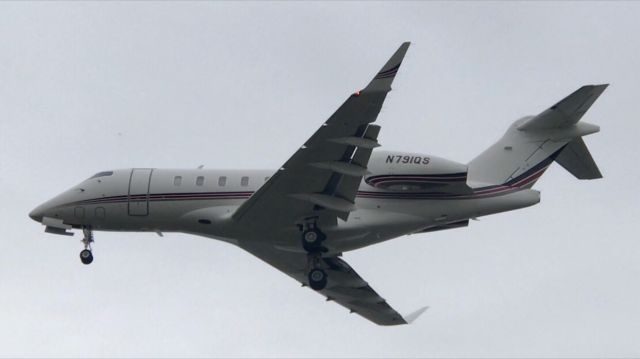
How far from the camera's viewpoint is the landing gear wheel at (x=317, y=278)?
4191cm

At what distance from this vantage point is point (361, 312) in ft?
155

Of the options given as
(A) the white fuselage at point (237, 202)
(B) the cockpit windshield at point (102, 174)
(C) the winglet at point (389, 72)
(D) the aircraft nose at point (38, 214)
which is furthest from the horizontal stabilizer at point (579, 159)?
(D) the aircraft nose at point (38, 214)

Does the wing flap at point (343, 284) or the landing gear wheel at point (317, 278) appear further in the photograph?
the wing flap at point (343, 284)

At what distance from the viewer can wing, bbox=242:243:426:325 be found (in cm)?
4400

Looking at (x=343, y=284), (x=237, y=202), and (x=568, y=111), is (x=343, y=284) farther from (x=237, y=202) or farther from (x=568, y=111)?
(x=568, y=111)

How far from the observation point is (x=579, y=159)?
41406mm

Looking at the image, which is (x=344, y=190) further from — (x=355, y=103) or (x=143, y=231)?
(x=143, y=231)

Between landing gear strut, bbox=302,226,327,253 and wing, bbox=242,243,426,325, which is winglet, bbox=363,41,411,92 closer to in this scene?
landing gear strut, bbox=302,226,327,253

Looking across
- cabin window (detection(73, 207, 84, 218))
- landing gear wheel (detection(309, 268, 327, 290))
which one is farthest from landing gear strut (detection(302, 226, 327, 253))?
cabin window (detection(73, 207, 84, 218))

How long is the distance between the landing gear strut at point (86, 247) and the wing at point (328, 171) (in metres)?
5.70

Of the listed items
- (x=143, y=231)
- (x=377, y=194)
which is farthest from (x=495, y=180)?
(x=143, y=231)

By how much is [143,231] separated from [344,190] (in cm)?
734

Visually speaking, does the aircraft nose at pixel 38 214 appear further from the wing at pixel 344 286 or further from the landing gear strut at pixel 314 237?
the landing gear strut at pixel 314 237

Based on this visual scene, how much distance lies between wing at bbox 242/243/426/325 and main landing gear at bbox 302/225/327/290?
1056 mm
